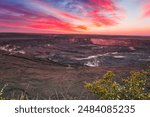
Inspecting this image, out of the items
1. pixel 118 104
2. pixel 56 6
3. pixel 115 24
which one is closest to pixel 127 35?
pixel 115 24

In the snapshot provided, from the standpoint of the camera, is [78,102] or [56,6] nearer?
[78,102]

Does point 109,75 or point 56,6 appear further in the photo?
point 56,6

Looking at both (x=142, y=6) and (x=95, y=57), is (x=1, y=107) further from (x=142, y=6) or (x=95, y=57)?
(x=142, y=6)

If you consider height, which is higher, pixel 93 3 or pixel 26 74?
pixel 93 3

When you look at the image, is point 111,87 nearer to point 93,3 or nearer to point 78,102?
point 78,102

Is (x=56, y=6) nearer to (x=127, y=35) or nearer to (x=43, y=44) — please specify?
(x=43, y=44)

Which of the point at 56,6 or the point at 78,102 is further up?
the point at 56,6

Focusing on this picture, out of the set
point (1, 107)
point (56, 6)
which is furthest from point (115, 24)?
point (1, 107)

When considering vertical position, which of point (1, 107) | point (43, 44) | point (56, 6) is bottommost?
point (1, 107)
